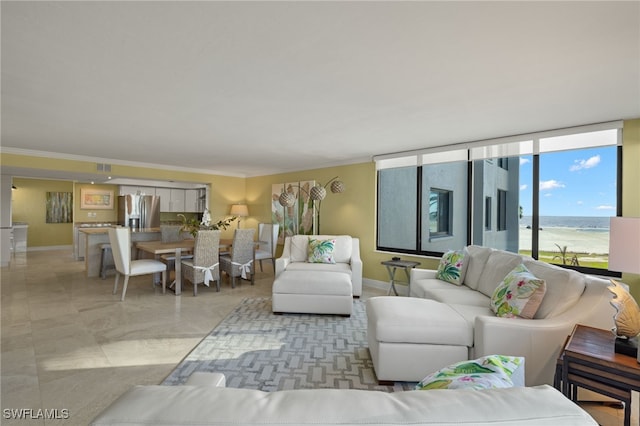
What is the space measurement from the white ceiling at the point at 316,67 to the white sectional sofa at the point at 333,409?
1597mm

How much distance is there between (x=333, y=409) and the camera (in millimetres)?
623

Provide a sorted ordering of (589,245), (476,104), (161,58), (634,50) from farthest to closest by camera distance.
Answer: (589,245) → (476,104) → (161,58) → (634,50)

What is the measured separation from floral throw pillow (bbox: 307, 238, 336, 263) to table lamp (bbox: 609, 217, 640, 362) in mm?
3288

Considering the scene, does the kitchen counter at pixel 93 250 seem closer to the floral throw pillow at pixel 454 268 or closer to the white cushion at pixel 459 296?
the white cushion at pixel 459 296

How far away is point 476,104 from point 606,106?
46.9 inches

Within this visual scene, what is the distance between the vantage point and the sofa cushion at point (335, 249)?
4902 mm

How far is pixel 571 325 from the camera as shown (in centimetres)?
214

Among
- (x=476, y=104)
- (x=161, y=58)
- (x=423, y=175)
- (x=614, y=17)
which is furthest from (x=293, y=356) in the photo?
(x=423, y=175)

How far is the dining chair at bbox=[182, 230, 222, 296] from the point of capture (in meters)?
4.63

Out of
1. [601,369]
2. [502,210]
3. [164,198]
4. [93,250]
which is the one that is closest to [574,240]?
[502,210]

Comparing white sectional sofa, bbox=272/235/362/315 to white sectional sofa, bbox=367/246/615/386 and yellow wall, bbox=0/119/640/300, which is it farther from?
yellow wall, bbox=0/119/640/300

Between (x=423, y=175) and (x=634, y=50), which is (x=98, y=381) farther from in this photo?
(x=423, y=175)

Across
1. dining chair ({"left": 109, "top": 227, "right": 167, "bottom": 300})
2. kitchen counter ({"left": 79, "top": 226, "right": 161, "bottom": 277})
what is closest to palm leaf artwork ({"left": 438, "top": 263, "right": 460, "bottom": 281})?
dining chair ({"left": 109, "top": 227, "right": 167, "bottom": 300})

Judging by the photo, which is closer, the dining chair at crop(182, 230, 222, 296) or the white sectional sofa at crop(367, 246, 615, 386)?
the white sectional sofa at crop(367, 246, 615, 386)
